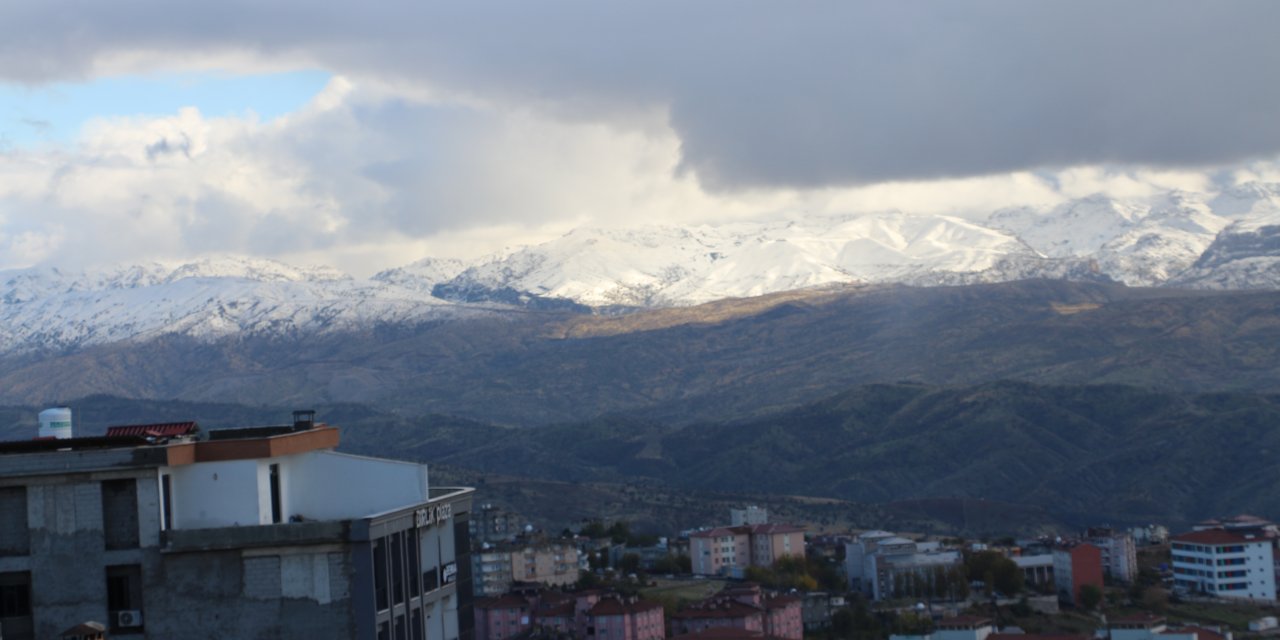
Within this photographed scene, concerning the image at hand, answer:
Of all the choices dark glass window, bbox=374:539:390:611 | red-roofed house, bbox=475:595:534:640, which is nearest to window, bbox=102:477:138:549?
dark glass window, bbox=374:539:390:611

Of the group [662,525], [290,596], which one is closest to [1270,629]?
[662,525]

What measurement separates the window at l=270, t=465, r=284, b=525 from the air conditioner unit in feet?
6.12

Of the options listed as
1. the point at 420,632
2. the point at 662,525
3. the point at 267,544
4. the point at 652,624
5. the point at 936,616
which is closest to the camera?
the point at 267,544

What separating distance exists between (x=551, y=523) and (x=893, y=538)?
60.1 meters

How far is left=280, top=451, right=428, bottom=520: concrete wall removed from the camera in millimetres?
21016

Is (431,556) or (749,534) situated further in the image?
(749,534)

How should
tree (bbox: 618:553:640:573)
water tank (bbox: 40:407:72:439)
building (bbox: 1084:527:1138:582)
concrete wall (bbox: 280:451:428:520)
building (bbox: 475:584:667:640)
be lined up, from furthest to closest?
tree (bbox: 618:553:640:573) → building (bbox: 1084:527:1138:582) → building (bbox: 475:584:667:640) → water tank (bbox: 40:407:72:439) → concrete wall (bbox: 280:451:428:520)

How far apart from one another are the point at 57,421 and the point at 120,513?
3192 mm

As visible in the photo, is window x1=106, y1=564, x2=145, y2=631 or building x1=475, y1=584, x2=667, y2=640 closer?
window x1=106, y1=564, x2=145, y2=631

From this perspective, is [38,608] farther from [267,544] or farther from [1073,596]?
[1073,596]

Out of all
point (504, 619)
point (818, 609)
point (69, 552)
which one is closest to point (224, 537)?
point (69, 552)

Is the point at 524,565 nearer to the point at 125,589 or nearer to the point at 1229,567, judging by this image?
the point at 1229,567

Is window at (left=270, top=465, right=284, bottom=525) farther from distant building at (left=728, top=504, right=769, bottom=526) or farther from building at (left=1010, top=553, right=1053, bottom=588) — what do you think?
distant building at (left=728, top=504, right=769, bottom=526)

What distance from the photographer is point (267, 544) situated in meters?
18.5
